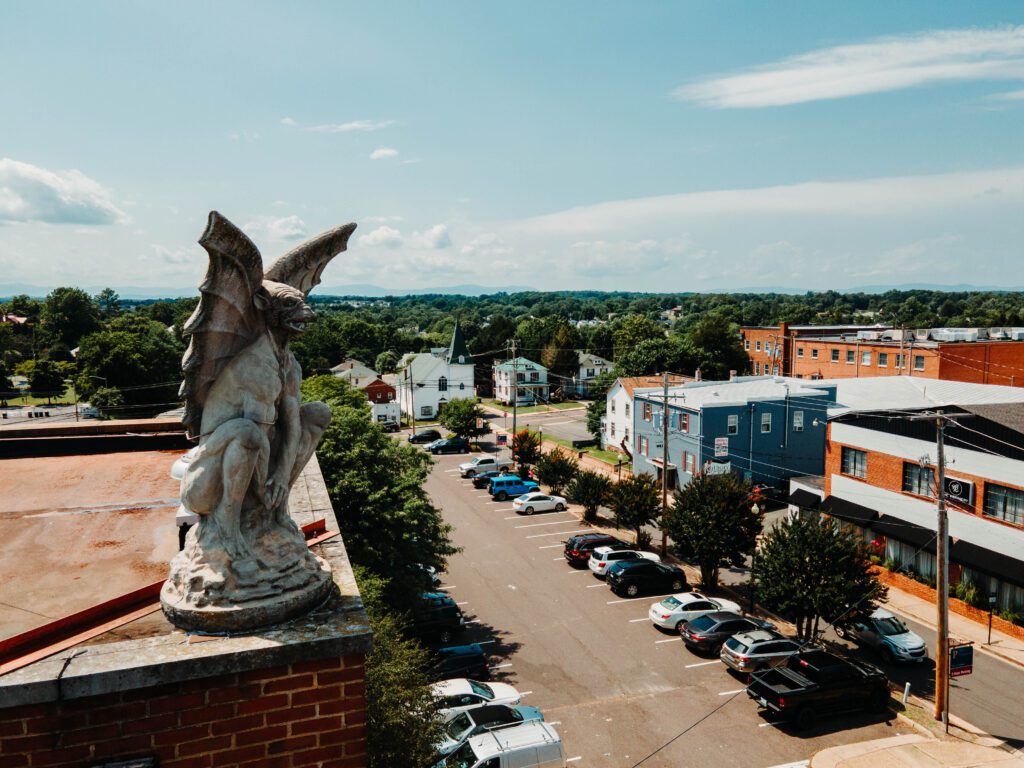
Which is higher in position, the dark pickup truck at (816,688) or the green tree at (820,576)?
the green tree at (820,576)

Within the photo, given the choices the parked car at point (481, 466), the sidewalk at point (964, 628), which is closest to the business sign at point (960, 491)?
the sidewalk at point (964, 628)

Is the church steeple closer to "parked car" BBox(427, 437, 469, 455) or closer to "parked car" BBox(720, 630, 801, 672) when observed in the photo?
"parked car" BBox(427, 437, 469, 455)

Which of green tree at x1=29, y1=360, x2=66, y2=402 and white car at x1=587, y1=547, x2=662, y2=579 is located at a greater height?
green tree at x1=29, y1=360, x2=66, y2=402

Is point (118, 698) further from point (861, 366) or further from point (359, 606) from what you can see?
point (861, 366)

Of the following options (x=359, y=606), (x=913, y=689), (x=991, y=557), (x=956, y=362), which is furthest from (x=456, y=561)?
(x=956, y=362)

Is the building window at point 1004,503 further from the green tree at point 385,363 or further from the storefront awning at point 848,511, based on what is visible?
the green tree at point 385,363

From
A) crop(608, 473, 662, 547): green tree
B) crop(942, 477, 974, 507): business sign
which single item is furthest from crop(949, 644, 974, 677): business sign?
crop(608, 473, 662, 547): green tree
